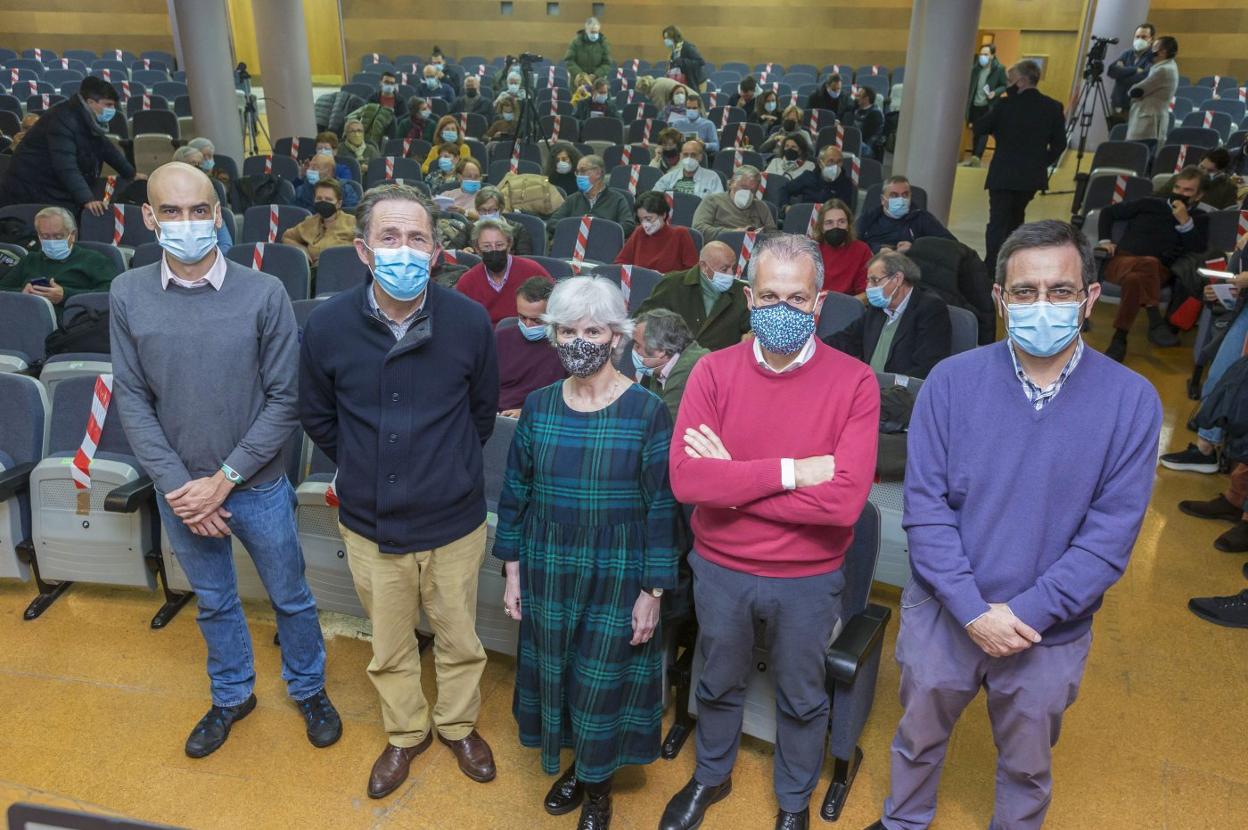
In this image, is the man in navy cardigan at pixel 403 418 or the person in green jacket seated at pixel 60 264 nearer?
the man in navy cardigan at pixel 403 418

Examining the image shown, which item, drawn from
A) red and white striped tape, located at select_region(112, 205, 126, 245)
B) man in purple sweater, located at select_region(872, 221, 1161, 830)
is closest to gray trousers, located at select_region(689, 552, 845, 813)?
man in purple sweater, located at select_region(872, 221, 1161, 830)

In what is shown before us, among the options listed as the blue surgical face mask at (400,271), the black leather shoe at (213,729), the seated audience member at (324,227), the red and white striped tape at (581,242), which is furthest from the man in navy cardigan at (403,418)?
the seated audience member at (324,227)

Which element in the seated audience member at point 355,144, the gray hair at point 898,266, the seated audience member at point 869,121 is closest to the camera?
the gray hair at point 898,266

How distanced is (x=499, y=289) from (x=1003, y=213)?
450 cm

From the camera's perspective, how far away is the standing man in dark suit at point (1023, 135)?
23.1 ft

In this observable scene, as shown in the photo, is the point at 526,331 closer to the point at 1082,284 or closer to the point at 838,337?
the point at 838,337

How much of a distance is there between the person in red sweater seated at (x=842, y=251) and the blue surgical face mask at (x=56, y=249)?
4.66 metres

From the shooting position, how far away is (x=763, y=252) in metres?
2.34

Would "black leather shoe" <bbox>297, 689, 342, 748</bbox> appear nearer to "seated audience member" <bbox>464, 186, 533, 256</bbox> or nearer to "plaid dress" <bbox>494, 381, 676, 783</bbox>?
"plaid dress" <bbox>494, 381, 676, 783</bbox>

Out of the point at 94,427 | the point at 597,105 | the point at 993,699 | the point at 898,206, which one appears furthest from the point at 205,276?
the point at 597,105

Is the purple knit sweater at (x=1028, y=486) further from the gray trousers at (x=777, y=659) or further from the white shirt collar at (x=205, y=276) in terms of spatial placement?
the white shirt collar at (x=205, y=276)

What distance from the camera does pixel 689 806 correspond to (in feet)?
8.66

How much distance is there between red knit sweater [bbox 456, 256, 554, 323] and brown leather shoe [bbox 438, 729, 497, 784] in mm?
2711

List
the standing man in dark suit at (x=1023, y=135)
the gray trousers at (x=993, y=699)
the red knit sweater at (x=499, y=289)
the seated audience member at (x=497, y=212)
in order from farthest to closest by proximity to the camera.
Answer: the standing man in dark suit at (x=1023, y=135)
the seated audience member at (x=497, y=212)
the red knit sweater at (x=499, y=289)
the gray trousers at (x=993, y=699)
